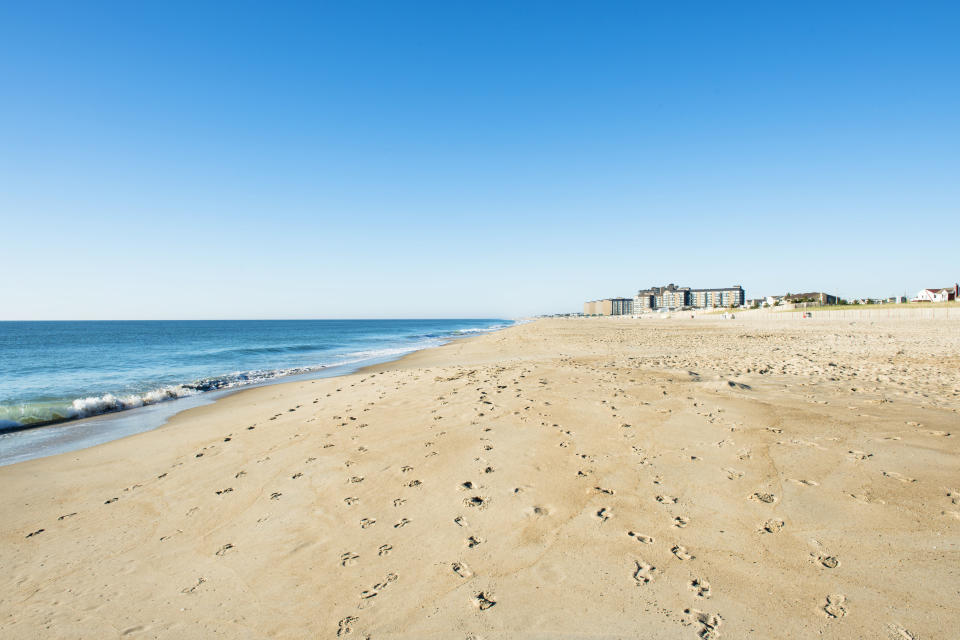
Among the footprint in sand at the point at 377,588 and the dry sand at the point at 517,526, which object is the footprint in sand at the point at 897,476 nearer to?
the dry sand at the point at 517,526

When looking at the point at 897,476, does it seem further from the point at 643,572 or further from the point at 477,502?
the point at 477,502

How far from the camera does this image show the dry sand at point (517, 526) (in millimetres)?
3180

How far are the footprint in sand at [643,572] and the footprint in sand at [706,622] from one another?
0.37m

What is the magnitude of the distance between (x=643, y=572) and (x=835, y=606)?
1281 millimetres

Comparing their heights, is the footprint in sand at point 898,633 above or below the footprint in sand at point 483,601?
above

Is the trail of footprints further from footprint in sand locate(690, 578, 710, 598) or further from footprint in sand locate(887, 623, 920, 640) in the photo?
footprint in sand locate(887, 623, 920, 640)

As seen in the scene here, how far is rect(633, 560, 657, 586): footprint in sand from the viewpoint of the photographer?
3406 mm

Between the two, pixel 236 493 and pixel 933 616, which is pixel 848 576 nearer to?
pixel 933 616

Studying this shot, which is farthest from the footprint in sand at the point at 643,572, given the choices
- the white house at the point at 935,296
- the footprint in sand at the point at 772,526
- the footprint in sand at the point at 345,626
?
the white house at the point at 935,296

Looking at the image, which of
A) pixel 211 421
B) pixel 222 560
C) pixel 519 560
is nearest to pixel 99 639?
→ pixel 222 560

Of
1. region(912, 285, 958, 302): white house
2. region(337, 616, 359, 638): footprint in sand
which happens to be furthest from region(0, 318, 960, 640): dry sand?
region(912, 285, 958, 302): white house

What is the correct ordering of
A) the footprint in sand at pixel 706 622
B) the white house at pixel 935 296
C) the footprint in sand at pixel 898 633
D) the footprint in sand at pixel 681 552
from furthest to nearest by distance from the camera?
the white house at pixel 935 296 → the footprint in sand at pixel 681 552 → the footprint in sand at pixel 706 622 → the footprint in sand at pixel 898 633

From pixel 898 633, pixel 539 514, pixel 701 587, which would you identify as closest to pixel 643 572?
pixel 701 587

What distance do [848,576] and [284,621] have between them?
445cm
